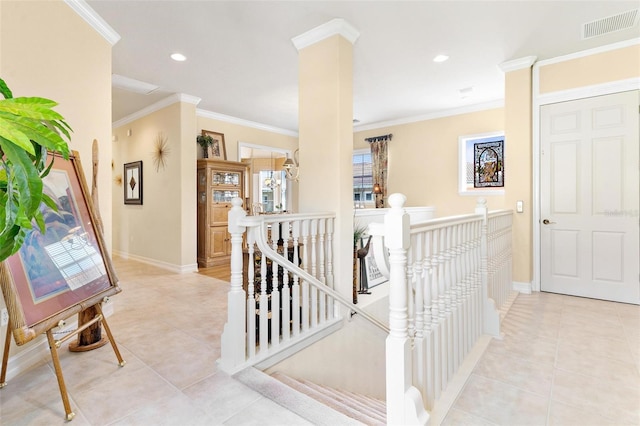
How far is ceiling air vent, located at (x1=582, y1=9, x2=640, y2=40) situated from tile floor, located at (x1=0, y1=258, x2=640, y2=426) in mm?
2722

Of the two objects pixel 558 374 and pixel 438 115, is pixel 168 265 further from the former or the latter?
pixel 438 115

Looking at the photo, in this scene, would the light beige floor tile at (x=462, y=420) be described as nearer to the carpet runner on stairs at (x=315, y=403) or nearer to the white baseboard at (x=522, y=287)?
the carpet runner on stairs at (x=315, y=403)

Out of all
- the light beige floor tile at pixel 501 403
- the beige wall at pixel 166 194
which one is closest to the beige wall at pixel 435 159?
the beige wall at pixel 166 194

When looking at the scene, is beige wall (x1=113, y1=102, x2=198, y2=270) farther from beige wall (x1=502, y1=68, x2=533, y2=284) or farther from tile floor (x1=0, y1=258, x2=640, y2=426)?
beige wall (x1=502, y1=68, x2=533, y2=284)

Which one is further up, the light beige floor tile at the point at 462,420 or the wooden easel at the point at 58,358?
the wooden easel at the point at 58,358

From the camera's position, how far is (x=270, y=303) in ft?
7.95

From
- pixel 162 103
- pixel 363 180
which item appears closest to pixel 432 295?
pixel 162 103

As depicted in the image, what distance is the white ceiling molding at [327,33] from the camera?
108 inches

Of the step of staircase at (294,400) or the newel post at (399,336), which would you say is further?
the step of staircase at (294,400)

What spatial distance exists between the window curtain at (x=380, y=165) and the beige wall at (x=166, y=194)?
3512mm

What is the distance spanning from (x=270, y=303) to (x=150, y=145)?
4.28m

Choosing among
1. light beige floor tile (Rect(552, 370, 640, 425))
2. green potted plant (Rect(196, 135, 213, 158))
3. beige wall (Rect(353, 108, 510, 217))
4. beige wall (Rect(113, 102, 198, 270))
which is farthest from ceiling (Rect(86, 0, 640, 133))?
light beige floor tile (Rect(552, 370, 640, 425))

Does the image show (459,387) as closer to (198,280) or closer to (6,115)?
(6,115)

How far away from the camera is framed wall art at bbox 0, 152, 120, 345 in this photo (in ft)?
4.82
